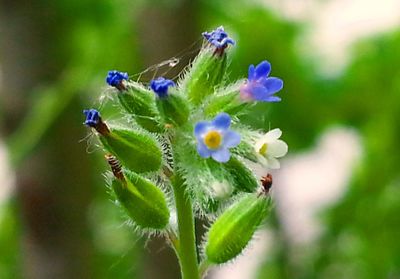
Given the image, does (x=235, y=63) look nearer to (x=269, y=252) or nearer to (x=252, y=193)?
(x=269, y=252)

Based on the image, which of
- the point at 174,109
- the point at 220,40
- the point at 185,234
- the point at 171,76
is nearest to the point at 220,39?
the point at 220,40

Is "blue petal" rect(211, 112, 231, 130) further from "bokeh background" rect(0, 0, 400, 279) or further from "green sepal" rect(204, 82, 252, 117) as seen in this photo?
"bokeh background" rect(0, 0, 400, 279)

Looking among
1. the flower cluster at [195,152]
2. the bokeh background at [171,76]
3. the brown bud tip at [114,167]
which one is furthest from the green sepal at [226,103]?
the bokeh background at [171,76]

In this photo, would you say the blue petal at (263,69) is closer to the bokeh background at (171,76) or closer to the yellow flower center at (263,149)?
the yellow flower center at (263,149)

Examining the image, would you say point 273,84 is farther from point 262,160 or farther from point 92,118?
point 92,118

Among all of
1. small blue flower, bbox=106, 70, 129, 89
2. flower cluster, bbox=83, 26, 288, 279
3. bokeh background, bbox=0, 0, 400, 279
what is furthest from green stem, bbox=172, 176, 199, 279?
bokeh background, bbox=0, 0, 400, 279

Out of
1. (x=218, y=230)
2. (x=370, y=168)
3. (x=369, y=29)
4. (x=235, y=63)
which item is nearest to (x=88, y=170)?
(x=235, y=63)
